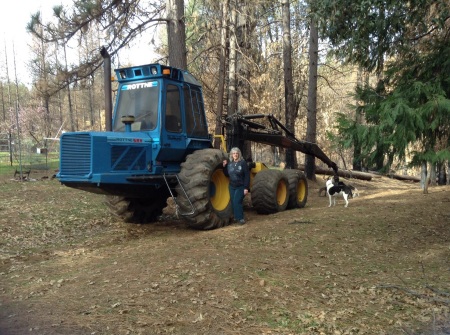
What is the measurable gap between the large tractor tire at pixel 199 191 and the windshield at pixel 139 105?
1110 mm

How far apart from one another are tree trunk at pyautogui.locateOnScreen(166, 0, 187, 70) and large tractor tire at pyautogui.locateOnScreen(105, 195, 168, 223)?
16.3ft

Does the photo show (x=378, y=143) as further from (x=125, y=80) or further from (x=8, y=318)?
(x=8, y=318)

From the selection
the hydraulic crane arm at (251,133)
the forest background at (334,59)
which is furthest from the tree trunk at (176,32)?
the hydraulic crane arm at (251,133)

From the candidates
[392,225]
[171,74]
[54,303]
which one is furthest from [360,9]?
[54,303]

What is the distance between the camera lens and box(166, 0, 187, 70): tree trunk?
42.4 ft

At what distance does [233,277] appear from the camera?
217 inches

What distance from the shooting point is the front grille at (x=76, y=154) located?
7270 millimetres

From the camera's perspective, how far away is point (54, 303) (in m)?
4.84

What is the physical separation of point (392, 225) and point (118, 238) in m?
5.54

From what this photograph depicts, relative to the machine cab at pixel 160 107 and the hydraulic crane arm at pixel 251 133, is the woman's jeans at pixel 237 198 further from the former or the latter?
the hydraulic crane arm at pixel 251 133

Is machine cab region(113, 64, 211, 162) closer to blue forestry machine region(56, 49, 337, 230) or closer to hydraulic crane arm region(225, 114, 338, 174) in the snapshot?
blue forestry machine region(56, 49, 337, 230)

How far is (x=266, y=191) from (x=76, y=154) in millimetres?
4760

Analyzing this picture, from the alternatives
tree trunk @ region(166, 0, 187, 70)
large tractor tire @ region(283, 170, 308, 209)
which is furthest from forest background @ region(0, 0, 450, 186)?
large tractor tire @ region(283, 170, 308, 209)

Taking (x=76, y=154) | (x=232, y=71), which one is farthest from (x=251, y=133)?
(x=232, y=71)
